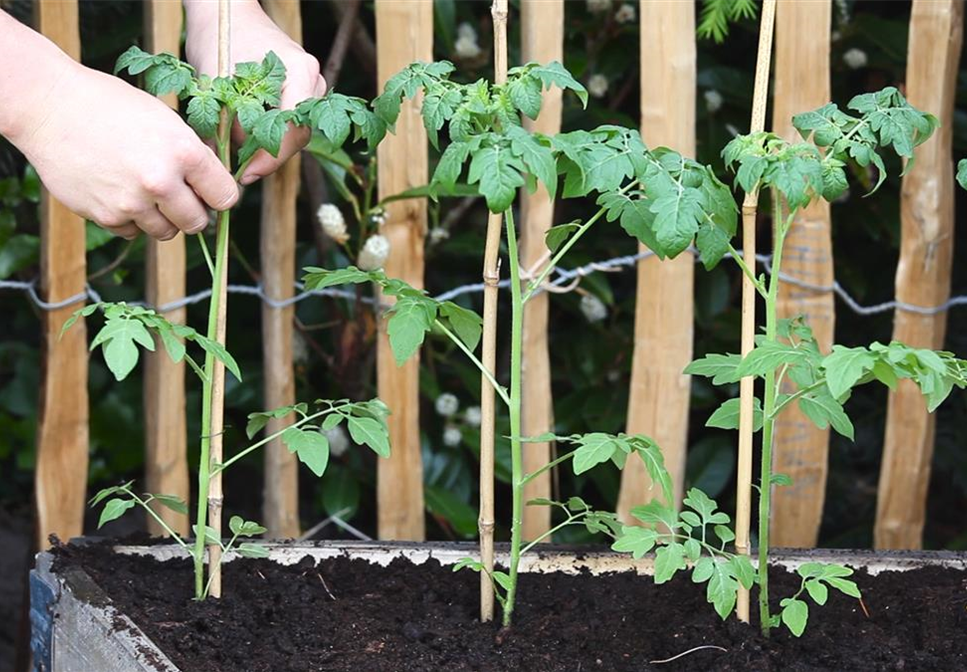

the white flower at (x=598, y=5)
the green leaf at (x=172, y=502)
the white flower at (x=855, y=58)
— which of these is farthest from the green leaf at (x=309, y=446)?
the white flower at (x=855, y=58)

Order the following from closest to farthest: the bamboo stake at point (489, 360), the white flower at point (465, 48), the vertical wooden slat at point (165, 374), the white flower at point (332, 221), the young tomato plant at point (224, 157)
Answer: the young tomato plant at point (224, 157)
the bamboo stake at point (489, 360)
the vertical wooden slat at point (165, 374)
the white flower at point (332, 221)
the white flower at point (465, 48)

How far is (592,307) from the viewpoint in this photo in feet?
6.86

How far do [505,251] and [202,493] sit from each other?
89 cm

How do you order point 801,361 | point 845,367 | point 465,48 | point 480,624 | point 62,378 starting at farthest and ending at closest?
1. point 465,48
2. point 62,378
3. point 480,624
4. point 801,361
5. point 845,367

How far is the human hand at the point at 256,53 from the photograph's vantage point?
1.28 meters

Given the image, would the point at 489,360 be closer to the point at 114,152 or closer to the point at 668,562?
the point at 668,562

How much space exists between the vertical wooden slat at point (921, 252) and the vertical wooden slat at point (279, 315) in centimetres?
89

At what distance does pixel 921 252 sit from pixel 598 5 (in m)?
0.67

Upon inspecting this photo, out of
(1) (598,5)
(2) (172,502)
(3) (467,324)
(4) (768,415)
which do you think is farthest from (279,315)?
(4) (768,415)

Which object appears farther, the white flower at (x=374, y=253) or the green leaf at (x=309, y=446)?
the white flower at (x=374, y=253)

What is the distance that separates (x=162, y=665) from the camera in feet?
3.75

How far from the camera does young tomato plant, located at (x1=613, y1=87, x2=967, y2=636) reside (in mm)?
1006

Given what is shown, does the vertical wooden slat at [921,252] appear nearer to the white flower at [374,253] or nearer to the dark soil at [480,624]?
the dark soil at [480,624]

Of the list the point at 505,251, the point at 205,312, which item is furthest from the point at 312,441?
the point at 205,312
